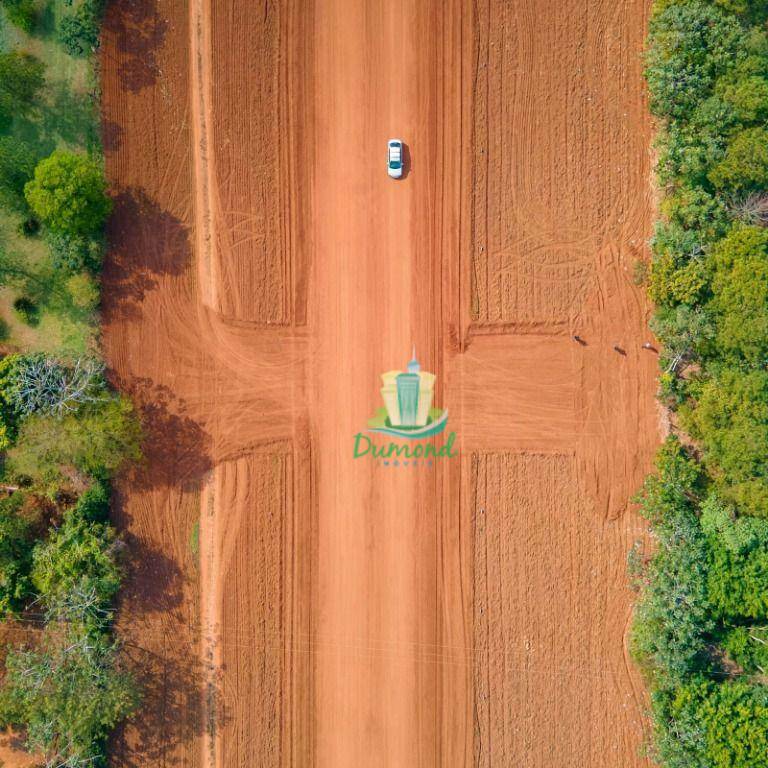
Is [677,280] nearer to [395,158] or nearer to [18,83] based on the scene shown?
[395,158]

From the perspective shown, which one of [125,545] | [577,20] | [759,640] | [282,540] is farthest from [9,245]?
[759,640]

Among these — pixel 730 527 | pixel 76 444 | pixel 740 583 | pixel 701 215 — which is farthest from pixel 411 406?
pixel 740 583

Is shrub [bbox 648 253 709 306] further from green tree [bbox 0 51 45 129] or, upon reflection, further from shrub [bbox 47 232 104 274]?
green tree [bbox 0 51 45 129]

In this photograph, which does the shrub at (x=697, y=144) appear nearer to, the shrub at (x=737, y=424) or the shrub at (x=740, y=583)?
the shrub at (x=737, y=424)

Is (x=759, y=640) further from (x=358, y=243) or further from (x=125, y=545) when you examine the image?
(x=125, y=545)

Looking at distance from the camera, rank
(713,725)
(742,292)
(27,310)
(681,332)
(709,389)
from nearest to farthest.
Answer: (713,725), (742,292), (709,389), (681,332), (27,310)
